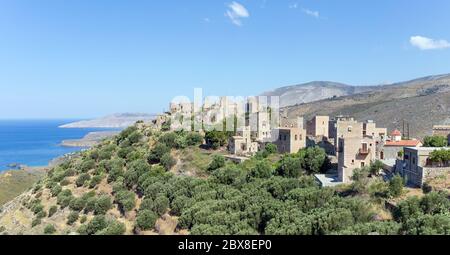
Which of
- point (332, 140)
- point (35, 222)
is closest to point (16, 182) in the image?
point (35, 222)

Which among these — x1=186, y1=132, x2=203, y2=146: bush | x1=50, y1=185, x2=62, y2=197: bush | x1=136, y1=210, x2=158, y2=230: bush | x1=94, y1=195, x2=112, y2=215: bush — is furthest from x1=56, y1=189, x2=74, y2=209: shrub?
x1=186, y1=132, x2=203, y2=146: bush

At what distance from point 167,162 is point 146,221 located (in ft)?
31.5

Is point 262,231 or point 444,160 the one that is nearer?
point 262,231

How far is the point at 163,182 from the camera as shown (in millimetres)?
26766

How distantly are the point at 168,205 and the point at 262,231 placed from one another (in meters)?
8.11

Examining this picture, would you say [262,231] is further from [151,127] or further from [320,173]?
[151,127]

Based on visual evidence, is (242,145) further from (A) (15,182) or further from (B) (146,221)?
(A) (15,182)

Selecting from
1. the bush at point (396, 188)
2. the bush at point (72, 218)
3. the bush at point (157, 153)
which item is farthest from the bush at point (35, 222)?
the bush at point (396, 188)

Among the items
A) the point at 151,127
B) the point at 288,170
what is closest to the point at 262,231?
the point at 288,170

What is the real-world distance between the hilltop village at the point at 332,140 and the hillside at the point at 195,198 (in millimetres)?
1517

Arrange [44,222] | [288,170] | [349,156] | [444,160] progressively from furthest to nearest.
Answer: [44,222] < [288,170] < [349,156] < [444,160]

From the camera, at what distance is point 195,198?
72.1ft

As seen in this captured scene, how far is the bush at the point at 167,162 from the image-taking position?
3100 cm

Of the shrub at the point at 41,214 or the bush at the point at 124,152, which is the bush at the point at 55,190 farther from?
the bush at the point at 124,152
